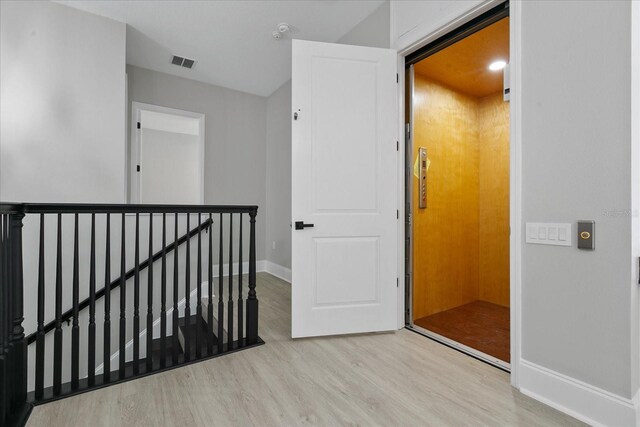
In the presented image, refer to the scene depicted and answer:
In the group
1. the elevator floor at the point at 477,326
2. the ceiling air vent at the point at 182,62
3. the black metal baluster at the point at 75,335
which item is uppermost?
the ceiling air vent at the point at 182,62

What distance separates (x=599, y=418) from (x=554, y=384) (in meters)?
0.19

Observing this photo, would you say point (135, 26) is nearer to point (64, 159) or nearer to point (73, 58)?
point (73, 58)

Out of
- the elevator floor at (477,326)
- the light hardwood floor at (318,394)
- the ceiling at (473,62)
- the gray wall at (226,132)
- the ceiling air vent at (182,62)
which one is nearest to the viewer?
the light hardwood floor at (318,394)

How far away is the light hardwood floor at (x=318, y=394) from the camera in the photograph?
1.41 meters

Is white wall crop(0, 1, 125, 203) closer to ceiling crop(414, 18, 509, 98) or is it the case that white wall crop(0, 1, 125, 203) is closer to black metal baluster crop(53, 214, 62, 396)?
black metal baluster crop(53, 214, 62, 396)

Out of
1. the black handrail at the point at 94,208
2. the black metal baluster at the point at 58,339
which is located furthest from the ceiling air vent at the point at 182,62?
the black metal baluster at the point at 58,339

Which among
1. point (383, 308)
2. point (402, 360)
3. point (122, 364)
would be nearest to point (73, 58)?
point (122, 364)

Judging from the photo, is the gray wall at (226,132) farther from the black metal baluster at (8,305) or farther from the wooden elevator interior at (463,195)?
the black metal baluster at (8,305)

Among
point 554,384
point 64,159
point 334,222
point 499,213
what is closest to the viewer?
point 554,384

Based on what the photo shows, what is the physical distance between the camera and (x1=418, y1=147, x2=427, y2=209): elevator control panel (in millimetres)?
2904

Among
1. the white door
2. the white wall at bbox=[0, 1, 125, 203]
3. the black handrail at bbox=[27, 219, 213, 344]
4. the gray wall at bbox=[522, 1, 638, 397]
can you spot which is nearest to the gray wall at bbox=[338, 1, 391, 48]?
the white door

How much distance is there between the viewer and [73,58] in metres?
2.80

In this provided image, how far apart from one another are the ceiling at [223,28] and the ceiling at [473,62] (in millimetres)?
758

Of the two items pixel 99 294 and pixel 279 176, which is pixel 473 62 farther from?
pixel 99 294
